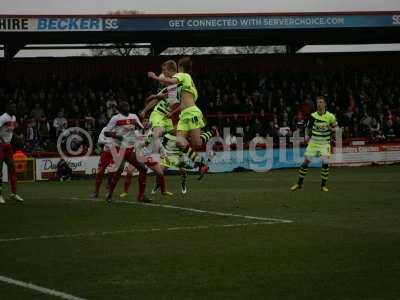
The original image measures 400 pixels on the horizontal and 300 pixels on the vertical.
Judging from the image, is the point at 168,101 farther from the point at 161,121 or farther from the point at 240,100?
the point at 240,100

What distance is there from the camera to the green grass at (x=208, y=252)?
8367 millimetres

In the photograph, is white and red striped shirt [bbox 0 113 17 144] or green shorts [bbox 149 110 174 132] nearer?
white and red striped shirt [bbox 0 113 17 144]

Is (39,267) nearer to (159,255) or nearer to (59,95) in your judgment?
(159,255)

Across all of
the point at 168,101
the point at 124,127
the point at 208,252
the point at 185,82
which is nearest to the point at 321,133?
the point at 168,101

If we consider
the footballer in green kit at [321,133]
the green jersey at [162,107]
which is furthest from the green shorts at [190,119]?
the footballer in green kit at [321,133]

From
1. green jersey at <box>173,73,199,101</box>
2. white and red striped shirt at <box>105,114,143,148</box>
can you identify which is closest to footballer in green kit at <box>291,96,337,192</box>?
white and red striped shirt at <box>105,114,143,148</box>

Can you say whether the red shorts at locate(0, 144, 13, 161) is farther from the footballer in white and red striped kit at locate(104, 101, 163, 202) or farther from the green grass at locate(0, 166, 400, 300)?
the green grass at locate(0, 166, 400, 300)

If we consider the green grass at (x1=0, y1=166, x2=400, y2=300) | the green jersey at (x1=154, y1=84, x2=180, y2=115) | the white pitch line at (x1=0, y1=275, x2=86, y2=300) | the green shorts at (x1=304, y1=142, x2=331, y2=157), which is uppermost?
the green jersey at (x1=154, y1=84, x2=180, y2=115)

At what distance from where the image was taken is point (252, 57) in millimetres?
47219

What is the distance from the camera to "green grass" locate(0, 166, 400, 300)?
27.5ft

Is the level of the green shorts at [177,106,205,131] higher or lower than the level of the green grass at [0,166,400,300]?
higher

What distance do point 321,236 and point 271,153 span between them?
26.1 metres

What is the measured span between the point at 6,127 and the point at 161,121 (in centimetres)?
360

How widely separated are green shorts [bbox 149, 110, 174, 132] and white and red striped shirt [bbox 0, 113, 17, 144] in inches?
131
